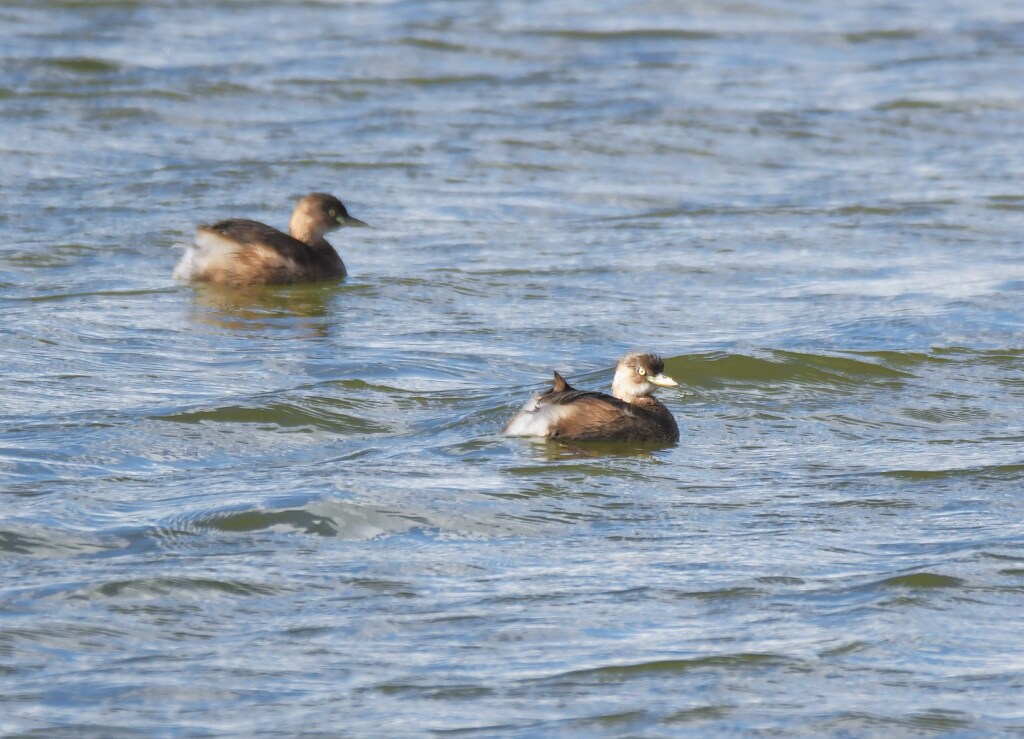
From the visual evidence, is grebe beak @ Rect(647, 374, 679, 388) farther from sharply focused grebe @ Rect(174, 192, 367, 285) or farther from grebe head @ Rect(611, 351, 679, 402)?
sharply focused grebe @ Rect(174, 192, 367, 285)

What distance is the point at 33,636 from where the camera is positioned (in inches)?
261

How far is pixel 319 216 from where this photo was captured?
46.7 ft

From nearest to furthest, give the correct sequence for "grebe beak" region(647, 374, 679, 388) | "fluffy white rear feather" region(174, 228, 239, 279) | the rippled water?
the rippled water < "grebe beak" region(647, 374, 679, 388) < "fluffy white rear feather" region(174, 228, 239, 279)

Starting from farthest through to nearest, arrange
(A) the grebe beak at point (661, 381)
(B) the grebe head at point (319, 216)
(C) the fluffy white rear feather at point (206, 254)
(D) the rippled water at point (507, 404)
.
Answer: (B) the grebe head at point (319, 216) < (C) the fluffy white rear feather at point (206, 254) < (A) the grebe beak at point (661, 381) < (D) the rippled water at point (507, 404)

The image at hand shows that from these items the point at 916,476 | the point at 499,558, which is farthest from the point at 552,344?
the point at 499,558

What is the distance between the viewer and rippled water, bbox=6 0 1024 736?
644 centimetres

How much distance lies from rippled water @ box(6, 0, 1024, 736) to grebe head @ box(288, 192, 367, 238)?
501 mm

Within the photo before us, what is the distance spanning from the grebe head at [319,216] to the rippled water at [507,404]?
501mm

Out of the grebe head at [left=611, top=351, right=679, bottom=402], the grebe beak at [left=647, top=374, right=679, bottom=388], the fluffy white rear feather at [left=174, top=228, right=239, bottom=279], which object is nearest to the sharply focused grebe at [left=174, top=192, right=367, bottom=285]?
the fluffy white rear feather at [left=174, top=228, right=239, bottom=279]

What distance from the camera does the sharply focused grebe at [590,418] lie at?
30.5 ft

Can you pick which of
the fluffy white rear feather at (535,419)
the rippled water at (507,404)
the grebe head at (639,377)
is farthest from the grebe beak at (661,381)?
the fluffy white rear feather at (535,419)

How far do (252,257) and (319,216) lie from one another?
914 mm

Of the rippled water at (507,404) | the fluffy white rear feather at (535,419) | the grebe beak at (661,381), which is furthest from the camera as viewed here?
the grebe beak at (661,381)

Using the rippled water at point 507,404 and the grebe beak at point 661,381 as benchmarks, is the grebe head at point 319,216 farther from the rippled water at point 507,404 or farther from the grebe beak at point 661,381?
the grebe beak at point 661,381
